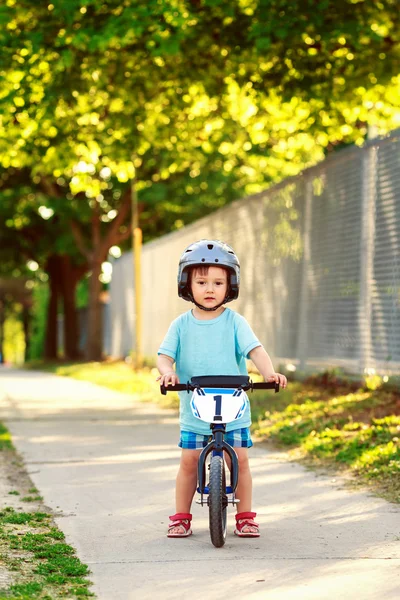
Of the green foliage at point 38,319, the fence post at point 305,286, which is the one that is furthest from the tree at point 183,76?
the green foliage at point 38,319

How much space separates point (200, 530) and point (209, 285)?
139cm

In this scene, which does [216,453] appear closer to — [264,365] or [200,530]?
[264,365]

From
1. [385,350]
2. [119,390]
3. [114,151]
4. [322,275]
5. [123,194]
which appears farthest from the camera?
[123,194]

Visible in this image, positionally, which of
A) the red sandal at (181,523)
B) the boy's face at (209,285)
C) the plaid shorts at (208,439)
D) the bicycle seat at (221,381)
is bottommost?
the red sandal at (181,523)

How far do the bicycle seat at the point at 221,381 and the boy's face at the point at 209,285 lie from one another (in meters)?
0.41

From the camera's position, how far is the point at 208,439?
21.0ft

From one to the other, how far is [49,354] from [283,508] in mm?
32836

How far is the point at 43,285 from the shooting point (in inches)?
2009

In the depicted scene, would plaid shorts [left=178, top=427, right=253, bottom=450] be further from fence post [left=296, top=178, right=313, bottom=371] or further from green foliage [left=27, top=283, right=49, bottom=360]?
green foliage [left=27, top=283, right=49, bottom=360]

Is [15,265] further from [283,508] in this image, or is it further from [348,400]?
[283,508]

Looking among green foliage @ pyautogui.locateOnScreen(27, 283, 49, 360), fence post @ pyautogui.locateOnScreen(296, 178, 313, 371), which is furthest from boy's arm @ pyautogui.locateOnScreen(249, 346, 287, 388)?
green foliage @ pyautogui.locateOnScreen(27, 283, 49, 360)

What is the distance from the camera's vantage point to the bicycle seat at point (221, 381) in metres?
6.12

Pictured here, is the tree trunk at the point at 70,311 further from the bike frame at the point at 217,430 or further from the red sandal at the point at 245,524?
the bike frame at the point at 217,430

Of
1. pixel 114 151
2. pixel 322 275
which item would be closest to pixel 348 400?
pixel 322 275
